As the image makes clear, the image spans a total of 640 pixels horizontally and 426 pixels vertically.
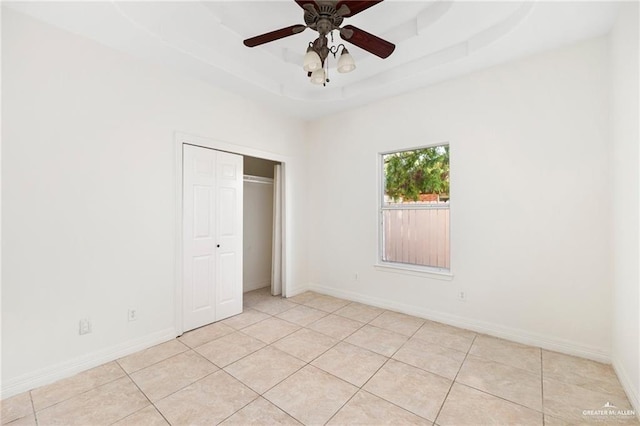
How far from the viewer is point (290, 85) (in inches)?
147

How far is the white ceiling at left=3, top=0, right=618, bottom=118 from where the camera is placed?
2268 mm

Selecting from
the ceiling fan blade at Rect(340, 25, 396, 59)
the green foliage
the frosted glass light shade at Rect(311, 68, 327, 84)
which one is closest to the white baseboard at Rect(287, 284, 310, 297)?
the green foliage

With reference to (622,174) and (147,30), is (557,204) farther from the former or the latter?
(147,30)

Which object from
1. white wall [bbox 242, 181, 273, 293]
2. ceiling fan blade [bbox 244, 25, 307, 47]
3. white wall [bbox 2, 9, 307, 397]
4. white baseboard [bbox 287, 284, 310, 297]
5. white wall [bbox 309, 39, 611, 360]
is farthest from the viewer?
white wall [bbox 242, 181, 273, 293]

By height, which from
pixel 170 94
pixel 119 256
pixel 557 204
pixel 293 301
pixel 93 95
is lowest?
pixel 293 301

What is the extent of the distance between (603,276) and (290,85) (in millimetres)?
3937

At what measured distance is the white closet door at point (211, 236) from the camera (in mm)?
3203

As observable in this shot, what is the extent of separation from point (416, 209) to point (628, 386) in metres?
2.35

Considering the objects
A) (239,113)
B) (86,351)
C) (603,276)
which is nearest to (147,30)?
(239,113)

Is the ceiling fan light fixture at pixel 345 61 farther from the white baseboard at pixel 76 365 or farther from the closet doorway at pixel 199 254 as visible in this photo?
the white baseboard at pixel 76 365

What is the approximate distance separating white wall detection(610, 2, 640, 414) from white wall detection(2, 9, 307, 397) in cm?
390

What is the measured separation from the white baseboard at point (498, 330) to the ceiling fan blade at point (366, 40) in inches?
117

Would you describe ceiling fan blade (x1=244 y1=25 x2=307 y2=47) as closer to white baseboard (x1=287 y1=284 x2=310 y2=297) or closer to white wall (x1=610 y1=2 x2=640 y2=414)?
white wall (x1=610 y1=2 x2=640 y2=414)

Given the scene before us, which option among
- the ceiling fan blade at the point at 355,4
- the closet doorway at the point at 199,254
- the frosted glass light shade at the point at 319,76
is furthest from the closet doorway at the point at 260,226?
the ceiling fan blade at the point at 355,4
